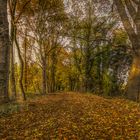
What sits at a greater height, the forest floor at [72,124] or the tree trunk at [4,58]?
the tree trunk at [4,58]

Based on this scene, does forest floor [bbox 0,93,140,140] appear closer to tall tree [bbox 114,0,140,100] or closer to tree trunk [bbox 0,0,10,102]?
tree trunk [bbox 0,0,10,102]

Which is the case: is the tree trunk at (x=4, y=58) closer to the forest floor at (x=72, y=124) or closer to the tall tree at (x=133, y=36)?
the forest floor at (x=72, y=124)

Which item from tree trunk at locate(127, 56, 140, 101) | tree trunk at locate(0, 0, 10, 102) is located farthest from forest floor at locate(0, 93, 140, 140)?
tree trunk at locate(127, 56, 140, 101)

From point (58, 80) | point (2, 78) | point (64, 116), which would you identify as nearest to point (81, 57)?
point (58, 80)

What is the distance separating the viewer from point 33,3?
31109 millimetres

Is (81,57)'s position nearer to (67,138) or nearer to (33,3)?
(33,3)

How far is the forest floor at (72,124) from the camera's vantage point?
8.18 m

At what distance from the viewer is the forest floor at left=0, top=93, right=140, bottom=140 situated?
8.18 m

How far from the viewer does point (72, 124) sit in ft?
30.3

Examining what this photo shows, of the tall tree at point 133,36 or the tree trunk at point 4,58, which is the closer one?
the tree trunk at point 4,58

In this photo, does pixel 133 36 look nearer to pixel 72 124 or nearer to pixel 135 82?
pixel 135 82

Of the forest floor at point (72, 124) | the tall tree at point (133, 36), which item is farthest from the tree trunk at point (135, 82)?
the forest floor at point (72, 124)

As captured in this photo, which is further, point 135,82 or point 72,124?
point 135,82

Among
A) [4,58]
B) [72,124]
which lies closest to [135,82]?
[4,58]
